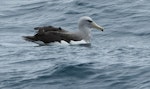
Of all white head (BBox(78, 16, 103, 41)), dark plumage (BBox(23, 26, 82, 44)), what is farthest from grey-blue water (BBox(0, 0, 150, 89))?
white head (BBox(78, 16, 103, 41))

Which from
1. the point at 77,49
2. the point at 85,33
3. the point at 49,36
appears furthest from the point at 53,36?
the point at 85,33

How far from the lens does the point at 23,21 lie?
2166 cm

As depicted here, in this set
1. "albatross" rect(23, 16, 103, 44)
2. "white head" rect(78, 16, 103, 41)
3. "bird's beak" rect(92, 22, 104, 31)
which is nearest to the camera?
"albatross" rect(23, 16, 103, 44)

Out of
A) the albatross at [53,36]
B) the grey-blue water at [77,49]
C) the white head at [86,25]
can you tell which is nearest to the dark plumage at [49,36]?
the albatross at [53,36]

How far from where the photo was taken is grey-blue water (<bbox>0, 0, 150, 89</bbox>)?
43.3 feet

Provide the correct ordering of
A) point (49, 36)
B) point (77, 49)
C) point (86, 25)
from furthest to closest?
point (86, 25)
point (49, 36)
point (77, 49)

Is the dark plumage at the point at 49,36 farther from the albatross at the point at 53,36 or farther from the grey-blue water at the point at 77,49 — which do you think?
the grey-blue water at the point at 77,49

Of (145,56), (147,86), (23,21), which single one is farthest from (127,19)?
(147,86)

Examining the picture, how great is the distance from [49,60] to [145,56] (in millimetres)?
2222

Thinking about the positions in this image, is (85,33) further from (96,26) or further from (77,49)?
(77,49)

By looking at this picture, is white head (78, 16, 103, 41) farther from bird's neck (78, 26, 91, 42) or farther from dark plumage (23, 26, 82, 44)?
dark plumage (23, 26, 82, 44)

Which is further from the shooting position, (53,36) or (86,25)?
(86,25)

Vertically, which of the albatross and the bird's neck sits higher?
the albatross

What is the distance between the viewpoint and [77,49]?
1716 cm
